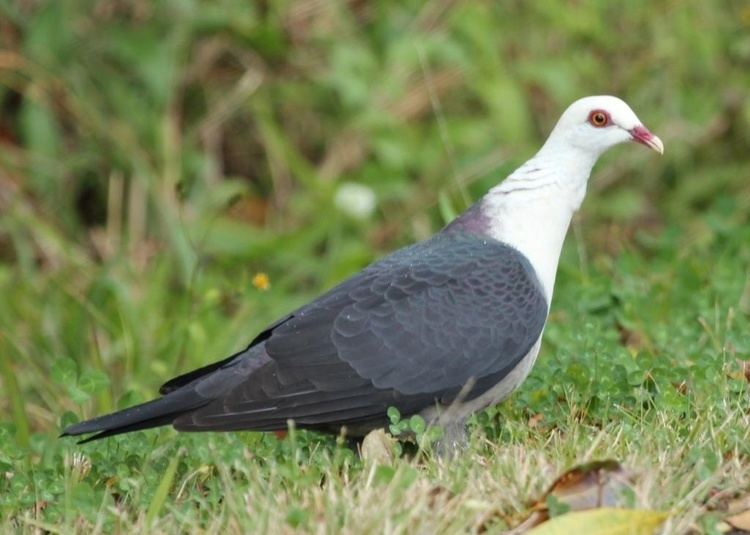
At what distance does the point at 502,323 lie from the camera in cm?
410

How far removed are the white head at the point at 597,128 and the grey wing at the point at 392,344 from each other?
1.48 ft

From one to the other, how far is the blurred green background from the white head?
2017 mm

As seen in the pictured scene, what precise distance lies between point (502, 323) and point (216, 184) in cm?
381

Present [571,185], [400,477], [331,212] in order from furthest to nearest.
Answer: [331,212], [571,185], [400,477]

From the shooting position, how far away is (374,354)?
13.2 ft

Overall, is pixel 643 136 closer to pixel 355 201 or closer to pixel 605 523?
pixel 605 523

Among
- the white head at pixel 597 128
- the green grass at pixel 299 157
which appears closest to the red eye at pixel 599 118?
the white head at pixel 597 128

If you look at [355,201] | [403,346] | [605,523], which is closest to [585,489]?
[605,523]

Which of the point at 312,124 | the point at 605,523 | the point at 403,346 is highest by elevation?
the point at 312,124

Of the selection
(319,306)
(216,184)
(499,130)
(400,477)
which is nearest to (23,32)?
(216,184)

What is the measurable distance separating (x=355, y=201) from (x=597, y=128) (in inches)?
117

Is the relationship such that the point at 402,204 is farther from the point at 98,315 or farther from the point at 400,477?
the point at 400,477

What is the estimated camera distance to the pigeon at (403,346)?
389 cm

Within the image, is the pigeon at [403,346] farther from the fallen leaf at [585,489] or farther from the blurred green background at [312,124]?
the blurred green background at [312,124]
